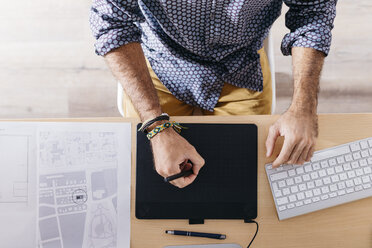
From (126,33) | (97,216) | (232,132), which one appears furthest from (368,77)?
(97,216)

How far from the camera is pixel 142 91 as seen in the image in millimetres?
874

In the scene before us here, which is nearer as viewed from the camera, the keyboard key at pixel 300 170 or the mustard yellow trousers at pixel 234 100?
the keyboard key at pixel 300 170

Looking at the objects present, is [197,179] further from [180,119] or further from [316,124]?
[316,124]

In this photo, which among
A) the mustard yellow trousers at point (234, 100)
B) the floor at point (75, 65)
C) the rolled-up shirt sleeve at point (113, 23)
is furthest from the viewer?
the floor at point (75, 65)

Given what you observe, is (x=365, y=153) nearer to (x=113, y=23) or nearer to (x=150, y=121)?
(x=150, y=121)

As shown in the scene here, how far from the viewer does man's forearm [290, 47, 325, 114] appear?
2.89 feet

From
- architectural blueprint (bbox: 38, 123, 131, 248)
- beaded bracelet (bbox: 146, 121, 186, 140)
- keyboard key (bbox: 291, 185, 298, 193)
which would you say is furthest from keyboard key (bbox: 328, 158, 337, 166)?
architectural blueprint (bbox: 38, 123, 131, 248)

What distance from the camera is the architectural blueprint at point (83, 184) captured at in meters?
0.87

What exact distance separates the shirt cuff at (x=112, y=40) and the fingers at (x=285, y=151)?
1.56 feet

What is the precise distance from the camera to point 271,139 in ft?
2.83

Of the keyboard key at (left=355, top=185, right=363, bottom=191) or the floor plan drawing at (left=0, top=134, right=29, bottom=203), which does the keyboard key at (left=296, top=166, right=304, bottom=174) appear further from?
the floor plan drawing at (left=0, top=134, right=29, bottom=203)

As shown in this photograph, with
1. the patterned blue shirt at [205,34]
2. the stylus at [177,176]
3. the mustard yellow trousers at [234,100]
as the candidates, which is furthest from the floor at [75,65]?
the stylus at [177,176]

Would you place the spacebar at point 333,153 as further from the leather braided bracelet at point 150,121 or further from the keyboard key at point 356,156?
the leather braided bracelet at point 150,121

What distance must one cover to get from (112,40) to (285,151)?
1.70ft
